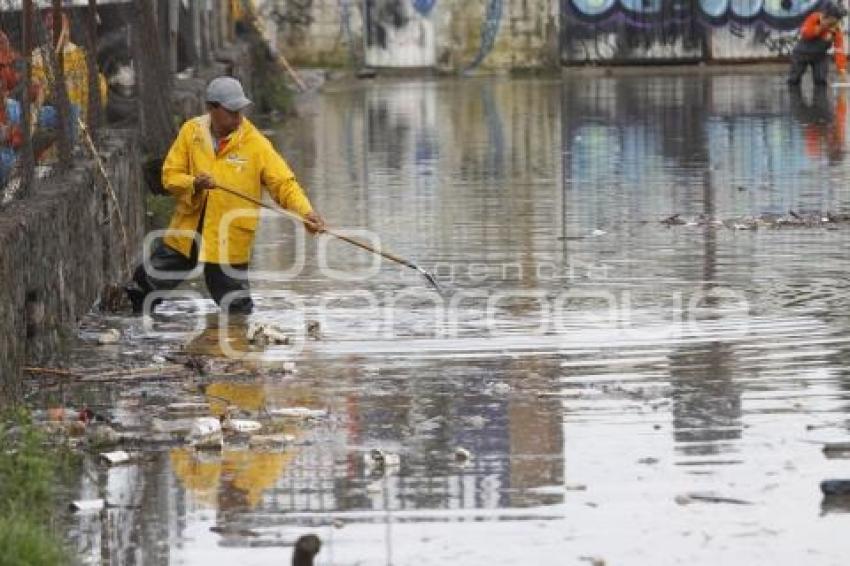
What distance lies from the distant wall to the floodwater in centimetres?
1927

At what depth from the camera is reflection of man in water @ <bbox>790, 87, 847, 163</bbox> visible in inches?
930

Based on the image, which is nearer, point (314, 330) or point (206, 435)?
point (206, 435)

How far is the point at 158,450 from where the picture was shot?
30.4 feet

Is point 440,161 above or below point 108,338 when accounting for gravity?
above

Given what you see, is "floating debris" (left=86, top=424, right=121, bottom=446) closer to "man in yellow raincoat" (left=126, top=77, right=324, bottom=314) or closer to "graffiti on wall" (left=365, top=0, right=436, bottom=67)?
"man in yellow raincoat" (left=126, top=77, right=324, bottom=314)

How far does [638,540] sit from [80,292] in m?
5.83

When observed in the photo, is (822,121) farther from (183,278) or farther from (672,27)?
(183,278)

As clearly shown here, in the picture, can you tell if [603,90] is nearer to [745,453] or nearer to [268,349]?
[268,349]

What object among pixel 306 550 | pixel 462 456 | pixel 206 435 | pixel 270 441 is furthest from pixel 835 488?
pixel 206 435

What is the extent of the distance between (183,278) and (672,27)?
28397 mm

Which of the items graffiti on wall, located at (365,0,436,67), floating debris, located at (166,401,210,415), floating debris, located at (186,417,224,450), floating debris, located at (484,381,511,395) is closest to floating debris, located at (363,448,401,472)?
floating debris, located at (186,417,224,450)

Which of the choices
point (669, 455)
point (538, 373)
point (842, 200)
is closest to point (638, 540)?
point (669, 455)

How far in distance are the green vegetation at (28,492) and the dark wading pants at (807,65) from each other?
2647cm

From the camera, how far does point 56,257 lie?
11.9m
